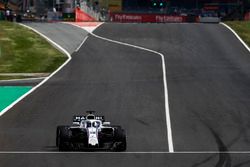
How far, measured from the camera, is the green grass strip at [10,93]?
30.4 metres

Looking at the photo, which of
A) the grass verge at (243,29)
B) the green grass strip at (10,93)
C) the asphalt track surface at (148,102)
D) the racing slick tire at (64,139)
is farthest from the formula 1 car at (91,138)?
the grass verge at (243,29)

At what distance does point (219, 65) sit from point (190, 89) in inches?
381

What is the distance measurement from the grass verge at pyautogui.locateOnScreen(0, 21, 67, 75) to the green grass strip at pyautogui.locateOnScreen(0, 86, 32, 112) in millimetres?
5674

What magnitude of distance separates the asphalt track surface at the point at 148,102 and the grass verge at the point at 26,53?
58.4 inches

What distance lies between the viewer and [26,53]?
48.7 m

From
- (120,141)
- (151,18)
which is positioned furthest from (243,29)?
(151,18)

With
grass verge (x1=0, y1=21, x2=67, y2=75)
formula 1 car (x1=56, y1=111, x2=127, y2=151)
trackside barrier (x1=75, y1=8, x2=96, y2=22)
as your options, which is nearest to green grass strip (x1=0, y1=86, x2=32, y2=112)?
grass verge (x1=0, y1=21, x2=67, y2=75)

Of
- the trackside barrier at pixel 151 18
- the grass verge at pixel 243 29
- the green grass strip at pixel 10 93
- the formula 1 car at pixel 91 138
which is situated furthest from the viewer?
the trackside barrier at pixel 151 18

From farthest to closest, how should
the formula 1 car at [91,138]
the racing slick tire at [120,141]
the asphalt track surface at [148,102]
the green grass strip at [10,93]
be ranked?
the green grass strip at [10,93]
the racing slick tire at [120,141]
the formula 1 car at [91,138]
the asphalt track surface at [148,102]

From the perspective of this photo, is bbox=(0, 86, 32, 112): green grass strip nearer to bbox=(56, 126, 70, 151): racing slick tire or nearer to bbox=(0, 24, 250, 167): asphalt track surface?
bbox=(0, 24, 250, 167): asphalt track surface

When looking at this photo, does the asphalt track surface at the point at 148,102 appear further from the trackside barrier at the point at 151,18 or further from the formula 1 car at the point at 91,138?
the trackside barrier at the point at 151,18

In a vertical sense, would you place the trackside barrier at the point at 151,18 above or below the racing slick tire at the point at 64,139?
below

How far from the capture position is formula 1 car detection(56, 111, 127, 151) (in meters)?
19.2

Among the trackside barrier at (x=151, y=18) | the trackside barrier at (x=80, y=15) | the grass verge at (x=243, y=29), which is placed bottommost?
the trackside barrier at (x=151, y=18)
